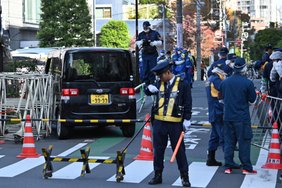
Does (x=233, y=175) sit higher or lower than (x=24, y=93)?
lower

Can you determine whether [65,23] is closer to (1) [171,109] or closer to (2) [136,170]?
(2) [136,170]

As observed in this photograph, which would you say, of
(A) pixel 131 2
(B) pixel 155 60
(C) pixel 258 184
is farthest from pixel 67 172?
(A) pixel 131 2

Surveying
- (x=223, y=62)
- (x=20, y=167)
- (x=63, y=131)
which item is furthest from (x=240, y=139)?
(x=63, y=131)

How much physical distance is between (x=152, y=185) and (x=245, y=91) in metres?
2.14

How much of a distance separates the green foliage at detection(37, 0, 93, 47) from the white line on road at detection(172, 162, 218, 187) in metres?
41.1

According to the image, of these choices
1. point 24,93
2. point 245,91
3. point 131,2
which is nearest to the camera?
point 245,91

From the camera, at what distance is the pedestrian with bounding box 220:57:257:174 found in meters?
9.96

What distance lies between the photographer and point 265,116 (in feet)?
45.4

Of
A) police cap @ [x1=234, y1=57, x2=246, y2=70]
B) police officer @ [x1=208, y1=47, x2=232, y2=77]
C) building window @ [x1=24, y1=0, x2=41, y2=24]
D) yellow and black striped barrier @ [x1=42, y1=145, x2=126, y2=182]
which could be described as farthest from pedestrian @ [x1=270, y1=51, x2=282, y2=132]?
building window @ [x1=24, y1=0, x2=41, y2=24]

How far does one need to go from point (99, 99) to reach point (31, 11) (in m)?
53.3

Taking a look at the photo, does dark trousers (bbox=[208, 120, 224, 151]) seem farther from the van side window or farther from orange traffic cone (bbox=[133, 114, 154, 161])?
the van side window

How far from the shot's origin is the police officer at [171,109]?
29.8 feet

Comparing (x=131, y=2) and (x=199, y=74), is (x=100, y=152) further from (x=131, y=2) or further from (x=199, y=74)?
(x=131, y=2)

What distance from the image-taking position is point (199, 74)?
157 feet
